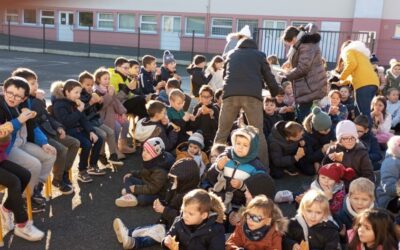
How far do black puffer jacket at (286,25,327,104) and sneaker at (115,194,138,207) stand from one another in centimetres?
289

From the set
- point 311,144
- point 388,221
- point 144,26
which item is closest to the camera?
point 388,221

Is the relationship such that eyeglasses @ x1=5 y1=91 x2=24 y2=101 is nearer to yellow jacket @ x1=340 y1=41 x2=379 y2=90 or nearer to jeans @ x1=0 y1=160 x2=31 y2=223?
jeans @ x1=0 y1=160 x2=31 y2=223

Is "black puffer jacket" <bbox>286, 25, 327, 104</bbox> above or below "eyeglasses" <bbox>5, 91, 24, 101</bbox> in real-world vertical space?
above

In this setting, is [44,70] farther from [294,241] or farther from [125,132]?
[294,241]

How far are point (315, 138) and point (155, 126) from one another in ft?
7.10

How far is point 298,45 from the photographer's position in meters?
5.87

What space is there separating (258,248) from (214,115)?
3.29 m

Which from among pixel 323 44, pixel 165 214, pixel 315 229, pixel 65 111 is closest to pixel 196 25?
pixel 323 44

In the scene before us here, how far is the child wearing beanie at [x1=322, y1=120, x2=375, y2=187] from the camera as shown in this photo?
4.47 meters

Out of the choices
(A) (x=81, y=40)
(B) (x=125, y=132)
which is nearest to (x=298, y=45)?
Answer: (B) (x=125, y=132)

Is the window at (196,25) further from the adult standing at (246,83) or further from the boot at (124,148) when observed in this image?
the adult standing at (246,83)

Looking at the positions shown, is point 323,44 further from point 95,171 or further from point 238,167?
point 238,167

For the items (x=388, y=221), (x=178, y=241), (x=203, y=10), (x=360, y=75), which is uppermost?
(x=203, y=10)

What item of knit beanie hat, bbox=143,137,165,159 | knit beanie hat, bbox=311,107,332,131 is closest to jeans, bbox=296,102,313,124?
knit beanie hat, bbox=311,107,332,131
